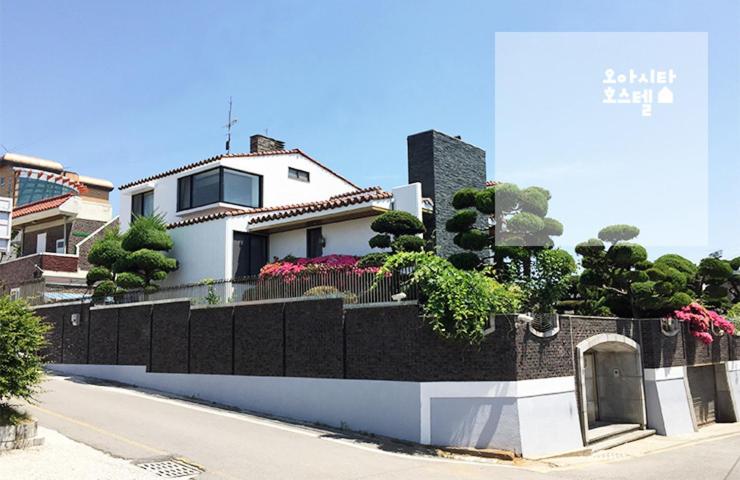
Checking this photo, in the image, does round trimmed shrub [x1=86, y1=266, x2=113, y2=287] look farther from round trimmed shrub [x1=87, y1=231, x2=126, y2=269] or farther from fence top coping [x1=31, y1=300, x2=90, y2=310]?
fence top coping [x1=31, y1=300, x2=90, y2=310]

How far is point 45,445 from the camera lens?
1091 centimetres

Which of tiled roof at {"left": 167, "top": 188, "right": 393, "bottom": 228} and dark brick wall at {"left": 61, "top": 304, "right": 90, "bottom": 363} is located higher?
tiled roof at {"left": 167, "top": 188, "right": 393, "bottom": 228}

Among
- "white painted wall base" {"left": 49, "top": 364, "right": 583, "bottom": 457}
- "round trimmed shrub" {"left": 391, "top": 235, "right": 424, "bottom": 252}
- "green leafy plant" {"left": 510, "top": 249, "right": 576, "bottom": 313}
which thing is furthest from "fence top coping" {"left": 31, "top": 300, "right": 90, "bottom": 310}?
"green leafy plant" {"left": 510, "top": 249, "right": 576, "bottom": 313}

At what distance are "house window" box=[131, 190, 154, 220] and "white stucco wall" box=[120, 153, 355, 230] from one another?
25cm

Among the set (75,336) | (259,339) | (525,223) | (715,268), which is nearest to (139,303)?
(75,336)

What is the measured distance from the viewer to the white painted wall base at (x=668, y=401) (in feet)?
59.0

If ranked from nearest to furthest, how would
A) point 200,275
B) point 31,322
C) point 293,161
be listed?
point 31,322
point 200,275
point 293,161

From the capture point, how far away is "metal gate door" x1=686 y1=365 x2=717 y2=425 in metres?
21.3

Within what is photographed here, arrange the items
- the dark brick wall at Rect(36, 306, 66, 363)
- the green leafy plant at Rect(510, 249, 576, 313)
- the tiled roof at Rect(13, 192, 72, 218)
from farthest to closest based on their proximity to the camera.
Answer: the tiled roof at Rect(13, 192, 72, 218) → the dark brick wall at Rect(36, 306, 66, 363) → the green leafy plant at Rect(510, 249, 576, 313)

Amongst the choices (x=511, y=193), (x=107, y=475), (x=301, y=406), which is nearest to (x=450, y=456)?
(x=301, y=406)

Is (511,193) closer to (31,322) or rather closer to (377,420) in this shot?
(377,420)

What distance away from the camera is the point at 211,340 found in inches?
683

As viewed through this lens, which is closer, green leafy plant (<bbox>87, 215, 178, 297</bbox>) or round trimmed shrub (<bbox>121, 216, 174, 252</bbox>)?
green leafy plant (<bbox>87, 215, 178, 297</bbox>)

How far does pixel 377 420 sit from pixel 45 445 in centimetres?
672
